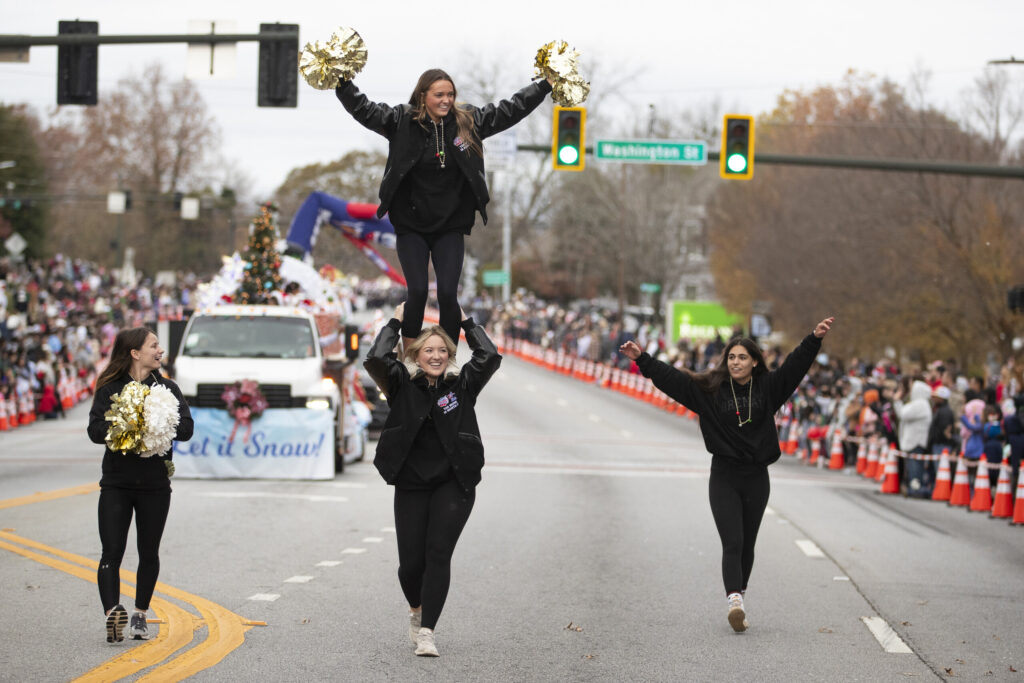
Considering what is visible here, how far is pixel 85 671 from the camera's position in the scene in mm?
7445

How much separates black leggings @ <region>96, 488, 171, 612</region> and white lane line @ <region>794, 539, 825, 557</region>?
24.9ft

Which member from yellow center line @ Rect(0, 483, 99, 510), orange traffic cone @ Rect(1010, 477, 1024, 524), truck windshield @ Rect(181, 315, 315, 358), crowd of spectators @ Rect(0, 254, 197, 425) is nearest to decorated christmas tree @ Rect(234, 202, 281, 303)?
truck windshield @ Rect(181, 315, 315, 358)

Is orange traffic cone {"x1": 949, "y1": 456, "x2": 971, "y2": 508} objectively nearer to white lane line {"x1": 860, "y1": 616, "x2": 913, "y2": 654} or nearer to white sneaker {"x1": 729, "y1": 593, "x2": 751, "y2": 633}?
white lane line {"x1": 860, "y1": 616, "x2": 913, "y2": 654}

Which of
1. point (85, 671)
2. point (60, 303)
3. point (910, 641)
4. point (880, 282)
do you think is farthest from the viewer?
point (60, 303)

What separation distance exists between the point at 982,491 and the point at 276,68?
1126 cm

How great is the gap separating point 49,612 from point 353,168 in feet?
277

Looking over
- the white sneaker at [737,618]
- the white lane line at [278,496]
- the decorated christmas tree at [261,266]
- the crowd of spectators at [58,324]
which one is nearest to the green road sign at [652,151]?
the decorated christmas tree at [261,266]

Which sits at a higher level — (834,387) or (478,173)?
(478,173)

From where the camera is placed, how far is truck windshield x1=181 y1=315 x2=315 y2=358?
21.2 meters

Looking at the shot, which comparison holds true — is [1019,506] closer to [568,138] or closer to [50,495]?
[568,138]

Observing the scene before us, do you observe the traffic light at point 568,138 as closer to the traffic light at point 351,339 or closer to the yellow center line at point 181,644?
the traffic light at point 351,339

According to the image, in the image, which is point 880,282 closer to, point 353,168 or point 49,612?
point 49,612

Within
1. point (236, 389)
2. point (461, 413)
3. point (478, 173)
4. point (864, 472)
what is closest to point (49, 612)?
point (461, 413)

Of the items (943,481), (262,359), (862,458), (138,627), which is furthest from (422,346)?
(862,458)
